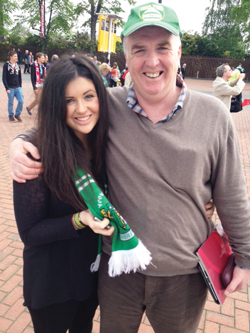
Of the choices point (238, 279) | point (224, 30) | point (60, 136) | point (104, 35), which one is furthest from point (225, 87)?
point (224, 30)

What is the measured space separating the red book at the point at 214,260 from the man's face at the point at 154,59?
825mm

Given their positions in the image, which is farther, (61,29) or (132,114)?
(61,29)

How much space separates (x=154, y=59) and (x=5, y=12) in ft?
138

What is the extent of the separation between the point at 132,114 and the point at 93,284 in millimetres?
1019

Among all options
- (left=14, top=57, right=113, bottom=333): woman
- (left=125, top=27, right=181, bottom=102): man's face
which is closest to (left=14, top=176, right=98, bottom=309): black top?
(left=14, top=57, right=113, bottom=333): woman

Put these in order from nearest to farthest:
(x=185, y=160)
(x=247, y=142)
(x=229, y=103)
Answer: (x=185, y=160) → (x=229, y=103) → (x=247, y=142)

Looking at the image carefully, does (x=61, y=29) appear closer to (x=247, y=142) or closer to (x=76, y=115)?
(x=247, y=142)

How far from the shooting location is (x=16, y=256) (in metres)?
3.26

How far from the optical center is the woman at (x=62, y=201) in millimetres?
1406

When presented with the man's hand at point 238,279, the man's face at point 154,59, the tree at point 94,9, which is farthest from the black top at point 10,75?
the tree at point 94,9

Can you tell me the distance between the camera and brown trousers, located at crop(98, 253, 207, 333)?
1.52 m

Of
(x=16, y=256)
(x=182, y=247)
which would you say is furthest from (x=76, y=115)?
(x=16, y=256)

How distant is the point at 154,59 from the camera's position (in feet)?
4.71

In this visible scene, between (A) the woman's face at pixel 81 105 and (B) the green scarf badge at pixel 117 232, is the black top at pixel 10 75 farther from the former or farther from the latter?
(B) the green scarf badge at pixel 117 232
